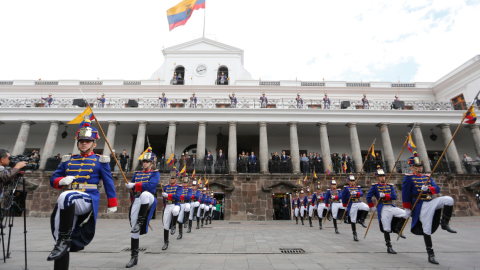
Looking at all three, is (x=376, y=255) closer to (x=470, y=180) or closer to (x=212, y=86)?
(x=470, y=180)

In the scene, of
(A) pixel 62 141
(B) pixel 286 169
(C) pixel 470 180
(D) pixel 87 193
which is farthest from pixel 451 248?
(A) pixel 62 141

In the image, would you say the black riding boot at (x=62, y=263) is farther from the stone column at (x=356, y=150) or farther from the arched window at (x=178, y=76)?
the arched window at (x=178, y=76)

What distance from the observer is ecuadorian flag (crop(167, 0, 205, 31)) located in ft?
82.3

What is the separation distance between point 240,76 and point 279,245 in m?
25.1

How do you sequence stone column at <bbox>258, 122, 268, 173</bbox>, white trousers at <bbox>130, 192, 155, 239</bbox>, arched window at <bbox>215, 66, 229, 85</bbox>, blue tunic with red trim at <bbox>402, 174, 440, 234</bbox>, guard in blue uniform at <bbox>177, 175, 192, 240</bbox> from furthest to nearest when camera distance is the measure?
arched window at <bbox>215, 66, 229, 85</bbox>
stone column at <bbox>258, 122, 268, 173</bbox>
guard in blue uniform at <bbox>177, 175, 192, 240</bbox>
blue tunic with red trim at <bbox>402, 174, 440, 234</bbox>
white trousers at <bbox>130, 192, 155, 239</bbox>

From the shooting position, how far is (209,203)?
15.6 m

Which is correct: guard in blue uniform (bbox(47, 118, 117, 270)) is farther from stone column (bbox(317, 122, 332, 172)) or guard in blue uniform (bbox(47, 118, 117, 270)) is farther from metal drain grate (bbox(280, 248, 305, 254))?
stone column (bbox(317, 122, 332, 172))

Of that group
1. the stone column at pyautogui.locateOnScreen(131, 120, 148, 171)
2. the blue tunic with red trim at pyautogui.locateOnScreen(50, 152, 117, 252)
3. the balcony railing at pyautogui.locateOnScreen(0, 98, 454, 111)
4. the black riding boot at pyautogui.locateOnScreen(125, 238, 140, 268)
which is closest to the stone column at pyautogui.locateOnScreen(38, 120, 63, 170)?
the balcony railing at pyautogui.locateOnScreen(0, 98, 454, 111)

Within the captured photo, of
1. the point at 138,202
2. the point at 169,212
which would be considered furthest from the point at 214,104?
the point at 138,202

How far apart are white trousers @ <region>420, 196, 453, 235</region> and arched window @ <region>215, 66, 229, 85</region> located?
24862 millimetres

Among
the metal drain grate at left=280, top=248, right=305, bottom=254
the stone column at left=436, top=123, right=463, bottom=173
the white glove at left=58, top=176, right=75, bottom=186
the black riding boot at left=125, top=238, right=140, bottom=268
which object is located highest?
the stone column at left=436, top=123, right=463, bottom=173

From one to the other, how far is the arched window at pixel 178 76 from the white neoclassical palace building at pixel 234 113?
13 centimetres

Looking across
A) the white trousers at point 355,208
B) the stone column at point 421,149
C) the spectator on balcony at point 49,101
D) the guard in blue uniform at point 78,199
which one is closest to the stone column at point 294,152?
the stone column at point 421,149

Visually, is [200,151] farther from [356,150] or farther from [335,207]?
[356,150]
